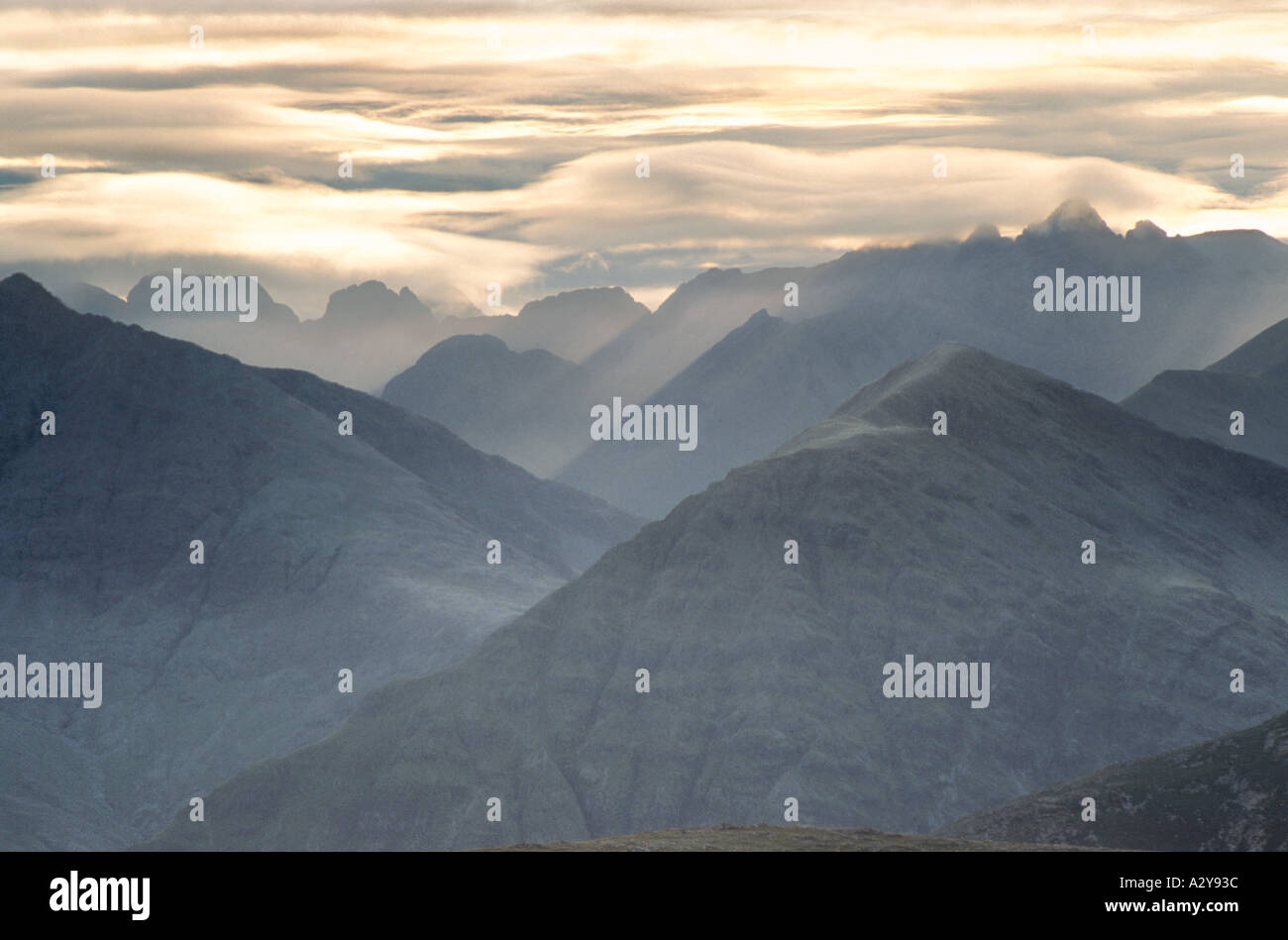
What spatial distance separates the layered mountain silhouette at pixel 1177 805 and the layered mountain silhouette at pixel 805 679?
1231 inches

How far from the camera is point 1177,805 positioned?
97562 mm

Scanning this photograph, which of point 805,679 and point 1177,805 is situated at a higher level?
point 805,679

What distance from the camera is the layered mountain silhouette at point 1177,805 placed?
307 feet

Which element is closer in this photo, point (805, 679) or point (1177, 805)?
point (1177, 805)

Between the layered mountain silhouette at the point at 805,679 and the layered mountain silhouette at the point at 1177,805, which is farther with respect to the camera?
the layered mountain silhouette at the point at 805,679

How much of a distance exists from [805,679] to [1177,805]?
55829 mm

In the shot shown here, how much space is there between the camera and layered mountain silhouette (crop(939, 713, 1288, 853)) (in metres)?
93.6

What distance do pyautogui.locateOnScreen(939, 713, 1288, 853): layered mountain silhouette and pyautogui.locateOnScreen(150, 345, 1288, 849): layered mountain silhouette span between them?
3126 centimetres

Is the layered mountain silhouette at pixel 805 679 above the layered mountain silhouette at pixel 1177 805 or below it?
above

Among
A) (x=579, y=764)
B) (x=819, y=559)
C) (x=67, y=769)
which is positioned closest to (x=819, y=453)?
(x=819, y=559)

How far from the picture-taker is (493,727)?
15225cm

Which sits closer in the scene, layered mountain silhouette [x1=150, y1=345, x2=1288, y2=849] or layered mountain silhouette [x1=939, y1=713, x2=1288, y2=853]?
layered mountain silhouette [x1=939, y1=713, x2=1288, y2=853]
